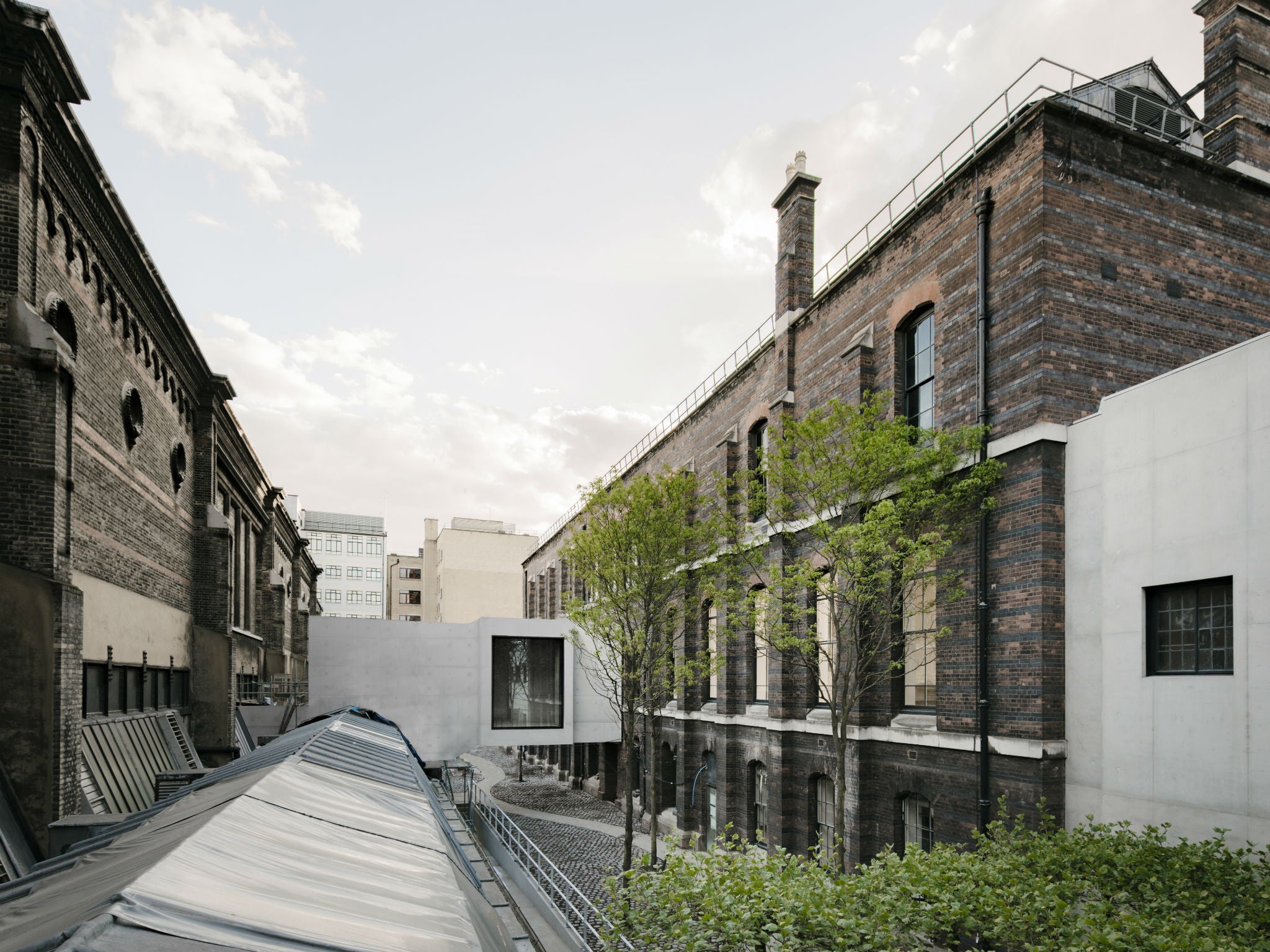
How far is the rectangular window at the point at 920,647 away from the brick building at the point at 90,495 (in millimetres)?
13292

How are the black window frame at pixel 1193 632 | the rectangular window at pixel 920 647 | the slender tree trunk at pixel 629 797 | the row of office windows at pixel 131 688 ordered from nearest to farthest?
1. the black window frame at pixel 1193 632
2. the row of office windows at pixel 131 688
3. the rectangular window at pixel 920 647
4. the slender tree trunk at pixel 629 797

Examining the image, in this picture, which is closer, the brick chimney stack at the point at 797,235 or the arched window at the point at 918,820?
the arched window at the point at 918,820

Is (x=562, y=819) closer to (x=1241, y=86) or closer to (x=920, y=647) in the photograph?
(x=920, y=647)

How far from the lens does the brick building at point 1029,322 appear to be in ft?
41.6

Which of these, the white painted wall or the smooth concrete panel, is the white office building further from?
the smooth concrete panel

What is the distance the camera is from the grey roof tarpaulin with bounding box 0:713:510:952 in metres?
3.02

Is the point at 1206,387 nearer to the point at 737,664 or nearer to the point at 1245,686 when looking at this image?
the point at 1245,686

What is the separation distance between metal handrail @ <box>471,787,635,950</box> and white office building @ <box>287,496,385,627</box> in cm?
6642

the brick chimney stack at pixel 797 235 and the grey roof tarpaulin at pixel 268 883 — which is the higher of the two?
the brick chimney stack at pixel 797 235

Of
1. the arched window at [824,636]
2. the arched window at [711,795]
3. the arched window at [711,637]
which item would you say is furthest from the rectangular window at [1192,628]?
the arched window at [711,795]

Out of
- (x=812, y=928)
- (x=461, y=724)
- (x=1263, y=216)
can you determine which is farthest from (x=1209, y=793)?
(x=461, y=724)

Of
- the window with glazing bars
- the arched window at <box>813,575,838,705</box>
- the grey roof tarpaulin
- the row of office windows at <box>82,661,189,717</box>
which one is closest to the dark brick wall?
the arched window at <box>813,575,838,705</box>

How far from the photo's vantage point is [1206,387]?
10648 mm

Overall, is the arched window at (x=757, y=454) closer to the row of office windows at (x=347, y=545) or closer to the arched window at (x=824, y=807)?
the arched window at (x=824, y=807)
